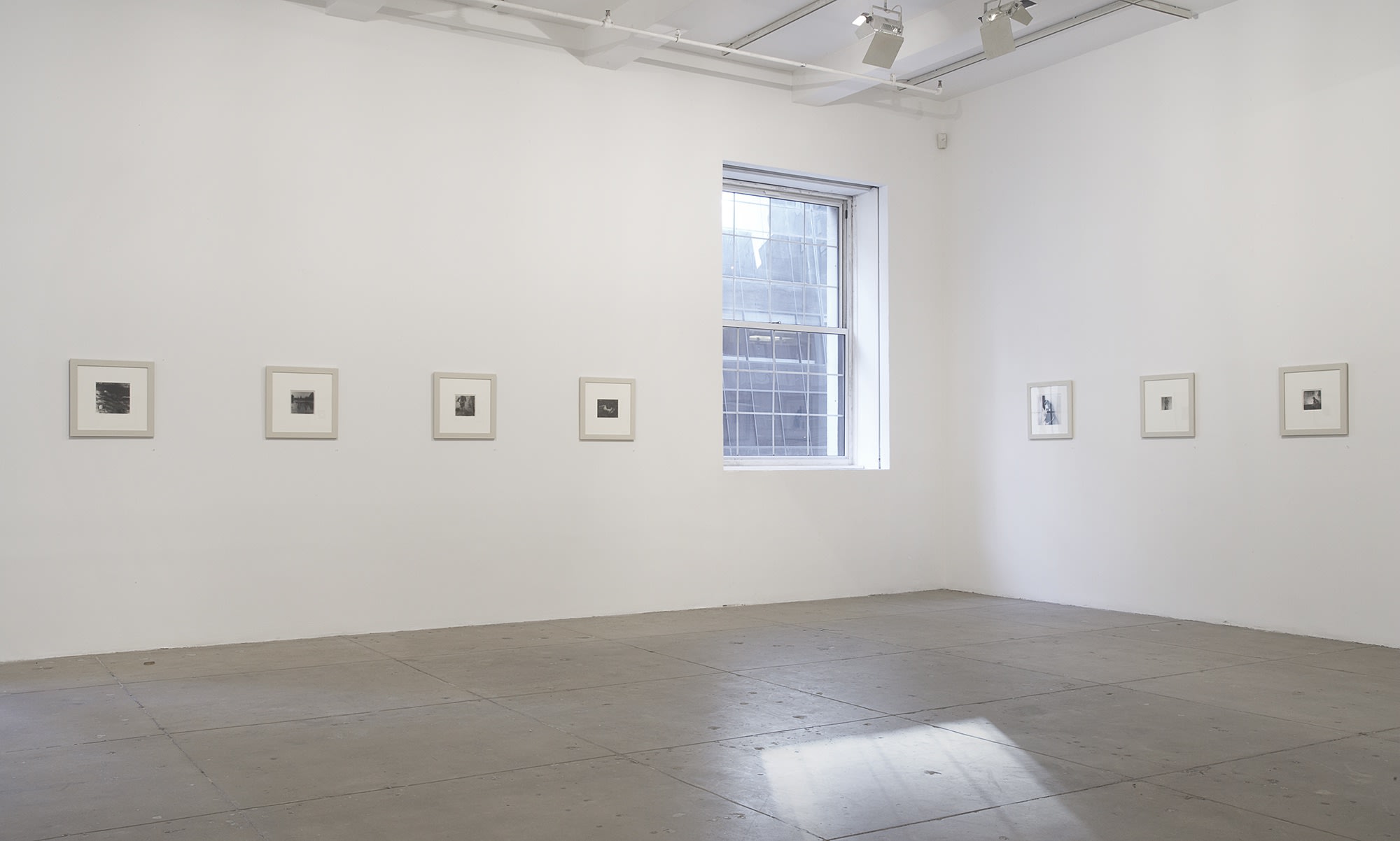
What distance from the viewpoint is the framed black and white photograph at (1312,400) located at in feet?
25.7

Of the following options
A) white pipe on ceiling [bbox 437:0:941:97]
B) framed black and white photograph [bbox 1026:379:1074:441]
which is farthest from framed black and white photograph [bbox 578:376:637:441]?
framed black and white photograph [bbox 1026:379:1074:441]

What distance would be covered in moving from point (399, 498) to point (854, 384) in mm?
4736

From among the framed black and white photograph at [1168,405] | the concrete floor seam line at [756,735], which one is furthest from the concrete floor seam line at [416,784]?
the framed black and white photograph at [1168,405]

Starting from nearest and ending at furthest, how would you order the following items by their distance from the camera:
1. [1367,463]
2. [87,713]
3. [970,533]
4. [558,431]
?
[87,713] < [1367,463] < [558,431] < [970,533]

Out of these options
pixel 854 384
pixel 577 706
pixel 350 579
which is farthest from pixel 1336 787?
pixel 854 384

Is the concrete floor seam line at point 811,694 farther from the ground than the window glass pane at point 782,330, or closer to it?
closer to it

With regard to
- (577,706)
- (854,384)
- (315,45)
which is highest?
(315,45)

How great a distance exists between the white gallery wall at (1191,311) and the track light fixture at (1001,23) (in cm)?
157

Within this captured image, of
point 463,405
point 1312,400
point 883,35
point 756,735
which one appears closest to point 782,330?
point 883,35

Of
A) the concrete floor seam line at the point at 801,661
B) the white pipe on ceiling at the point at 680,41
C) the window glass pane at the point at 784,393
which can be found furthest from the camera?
the window glass pane at the point at 784,393

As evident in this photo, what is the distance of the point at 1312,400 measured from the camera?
801 centimetres

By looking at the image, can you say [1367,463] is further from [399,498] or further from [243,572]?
[243,572]

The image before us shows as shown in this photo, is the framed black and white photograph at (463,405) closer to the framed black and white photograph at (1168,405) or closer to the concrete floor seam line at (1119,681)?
the concrete floor seam line at (1119,681)

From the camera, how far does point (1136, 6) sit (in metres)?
8.73
